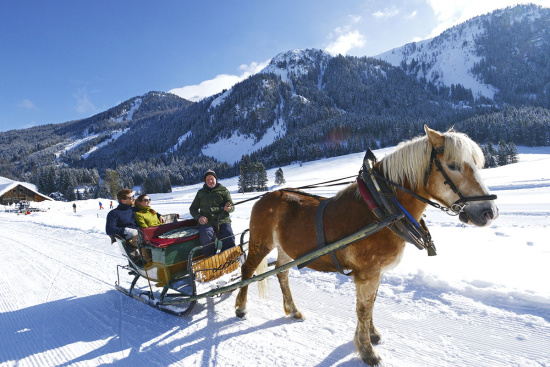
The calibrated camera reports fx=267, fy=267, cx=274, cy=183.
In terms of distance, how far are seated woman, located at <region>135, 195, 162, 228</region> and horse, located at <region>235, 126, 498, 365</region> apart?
98.0 inches

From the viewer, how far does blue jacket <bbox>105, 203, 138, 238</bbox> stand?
4.69 m

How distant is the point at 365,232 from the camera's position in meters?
2.47

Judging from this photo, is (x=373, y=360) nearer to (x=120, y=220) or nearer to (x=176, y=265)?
(x=176, y=265)

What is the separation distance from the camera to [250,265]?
12.8ft

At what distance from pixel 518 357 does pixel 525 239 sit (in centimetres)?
510

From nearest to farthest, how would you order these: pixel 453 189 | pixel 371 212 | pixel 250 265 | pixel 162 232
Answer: pixel 453 189
pixel 371 212
pixel 250 265
pixel 162 232

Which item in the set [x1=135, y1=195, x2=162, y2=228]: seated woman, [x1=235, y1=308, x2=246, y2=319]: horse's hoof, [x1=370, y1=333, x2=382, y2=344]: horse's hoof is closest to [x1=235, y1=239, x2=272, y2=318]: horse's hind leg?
[x1=235, y1=308, x2=246, y2=319]: horse's hoof

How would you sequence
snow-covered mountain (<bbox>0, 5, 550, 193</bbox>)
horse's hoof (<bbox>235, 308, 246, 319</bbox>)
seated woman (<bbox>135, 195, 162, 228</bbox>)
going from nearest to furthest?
horse's hoof (<bbox>235, 308, 246, 319</bbox>) → seated woman (<bbox>135, 195, 162, 228</bbox>) → snow-covered mountain (<bbox>0, 5, 550, 193</bbox>)

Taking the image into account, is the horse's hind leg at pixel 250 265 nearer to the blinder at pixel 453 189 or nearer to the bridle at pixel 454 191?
the bridle at pixel 454 191

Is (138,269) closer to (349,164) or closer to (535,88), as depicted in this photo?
(349,164)

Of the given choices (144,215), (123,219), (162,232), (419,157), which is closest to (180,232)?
(162,232)

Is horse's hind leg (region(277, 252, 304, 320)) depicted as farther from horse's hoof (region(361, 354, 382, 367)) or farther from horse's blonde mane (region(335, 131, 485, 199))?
horse's blonde mane (region(335, 131, 485, 199))

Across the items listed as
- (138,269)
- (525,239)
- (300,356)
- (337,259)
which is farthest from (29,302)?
(525,239)

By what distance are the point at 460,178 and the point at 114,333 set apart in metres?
4.48
